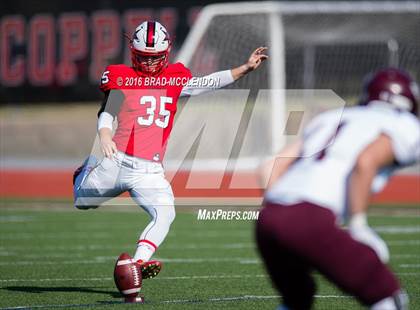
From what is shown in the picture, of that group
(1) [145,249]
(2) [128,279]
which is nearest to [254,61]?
(1) [145,249]

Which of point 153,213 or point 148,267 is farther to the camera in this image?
point 153,213

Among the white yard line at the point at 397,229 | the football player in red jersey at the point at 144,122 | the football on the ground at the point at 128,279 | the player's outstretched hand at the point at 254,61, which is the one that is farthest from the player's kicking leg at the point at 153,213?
the white yard line at the point at 397,229

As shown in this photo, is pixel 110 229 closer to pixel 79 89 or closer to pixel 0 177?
pixel 0 177

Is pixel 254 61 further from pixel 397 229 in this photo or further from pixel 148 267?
pixel 397 229

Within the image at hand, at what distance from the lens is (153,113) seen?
7.55 m

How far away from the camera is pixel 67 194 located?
18438 mm

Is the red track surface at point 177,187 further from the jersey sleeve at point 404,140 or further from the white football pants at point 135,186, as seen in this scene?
the jersey sleeve at point 404,140

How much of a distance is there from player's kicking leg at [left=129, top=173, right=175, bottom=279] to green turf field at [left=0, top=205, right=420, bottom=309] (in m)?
0.29

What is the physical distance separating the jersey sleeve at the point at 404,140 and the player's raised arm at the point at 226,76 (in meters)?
3.11

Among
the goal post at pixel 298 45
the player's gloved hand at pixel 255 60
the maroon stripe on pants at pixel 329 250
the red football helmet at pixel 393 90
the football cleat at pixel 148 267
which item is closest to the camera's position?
the maroon stripe on pants at pixel 329 250

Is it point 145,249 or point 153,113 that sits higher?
point 153,113

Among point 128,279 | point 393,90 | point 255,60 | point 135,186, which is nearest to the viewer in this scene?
point 393,90

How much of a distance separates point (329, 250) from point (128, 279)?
301cm

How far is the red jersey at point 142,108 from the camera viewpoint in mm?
7457
